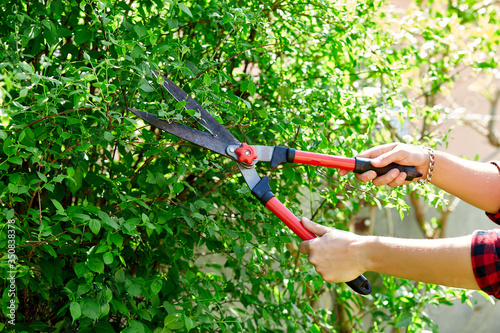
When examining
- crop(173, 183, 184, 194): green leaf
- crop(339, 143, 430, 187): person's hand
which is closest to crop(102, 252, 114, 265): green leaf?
crop(173, 183, 184, 194): green leaf

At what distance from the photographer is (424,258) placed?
1.43 metres

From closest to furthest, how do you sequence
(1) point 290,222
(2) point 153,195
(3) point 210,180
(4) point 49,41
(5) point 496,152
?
1. (1) point 290,222
2. (4) point 49,41
3. (2) point 153,195
4. (3) point 210,180
5. (5) point 496,152

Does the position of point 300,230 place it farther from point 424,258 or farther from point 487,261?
point 487,261

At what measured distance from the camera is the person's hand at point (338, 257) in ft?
5.04

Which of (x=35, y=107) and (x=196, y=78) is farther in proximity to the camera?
(x=196, y=78)

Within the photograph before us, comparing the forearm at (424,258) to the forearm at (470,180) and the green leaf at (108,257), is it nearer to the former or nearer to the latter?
the forearm at (470,180)

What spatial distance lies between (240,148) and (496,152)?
3370mm

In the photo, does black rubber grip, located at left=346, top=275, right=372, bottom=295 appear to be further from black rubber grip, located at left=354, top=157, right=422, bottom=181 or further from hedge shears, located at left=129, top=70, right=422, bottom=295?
black rubber grip, located at left=354, top=157, right=422, bottom=181

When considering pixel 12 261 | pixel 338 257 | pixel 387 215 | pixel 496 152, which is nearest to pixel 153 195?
pixel 12 261

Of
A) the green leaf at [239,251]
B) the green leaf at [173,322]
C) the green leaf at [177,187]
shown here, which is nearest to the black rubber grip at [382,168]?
the green leaf at [239,251]

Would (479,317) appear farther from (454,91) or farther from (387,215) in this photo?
(454,91)

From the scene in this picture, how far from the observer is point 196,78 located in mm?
1858

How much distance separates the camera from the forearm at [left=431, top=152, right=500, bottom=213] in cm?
184

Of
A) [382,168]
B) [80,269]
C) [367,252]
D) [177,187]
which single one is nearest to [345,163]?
[382,168]
